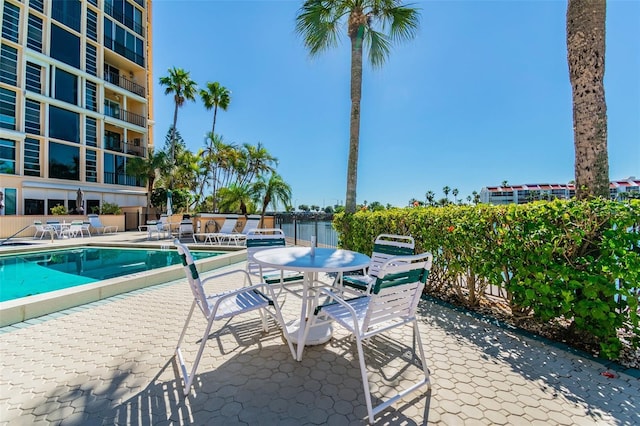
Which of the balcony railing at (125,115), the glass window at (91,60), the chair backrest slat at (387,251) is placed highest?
the glass window at (91,60)

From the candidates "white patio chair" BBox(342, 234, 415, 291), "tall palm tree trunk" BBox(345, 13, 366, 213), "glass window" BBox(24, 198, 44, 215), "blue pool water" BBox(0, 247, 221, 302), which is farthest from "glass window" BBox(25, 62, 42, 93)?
"white patio chair" BBox(342, 234, 415, 291)

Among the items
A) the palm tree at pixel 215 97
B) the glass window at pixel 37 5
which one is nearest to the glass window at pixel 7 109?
the glass window at pixel 37 5

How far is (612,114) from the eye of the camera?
3.12 metres

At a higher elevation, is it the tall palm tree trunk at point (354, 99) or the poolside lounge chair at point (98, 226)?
the tall palm tree trunk at point (354, 99)

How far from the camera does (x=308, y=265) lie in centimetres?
247

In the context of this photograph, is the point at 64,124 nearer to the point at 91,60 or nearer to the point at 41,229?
the point at 91,60

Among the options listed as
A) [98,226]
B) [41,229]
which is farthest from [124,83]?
[41,229]

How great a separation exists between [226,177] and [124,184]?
7.45m

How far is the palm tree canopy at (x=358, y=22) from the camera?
21.4 ft

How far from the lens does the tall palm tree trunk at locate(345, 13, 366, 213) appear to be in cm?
655

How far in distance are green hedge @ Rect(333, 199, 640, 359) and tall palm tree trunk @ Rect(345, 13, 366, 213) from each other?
3.00m

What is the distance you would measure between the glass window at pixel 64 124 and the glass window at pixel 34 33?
11.2 ft

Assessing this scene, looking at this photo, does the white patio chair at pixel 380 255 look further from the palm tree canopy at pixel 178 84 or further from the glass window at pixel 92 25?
the glass window at pixel 92 25

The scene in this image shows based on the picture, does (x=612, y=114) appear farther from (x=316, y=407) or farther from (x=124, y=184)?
(x=124, y=184)
